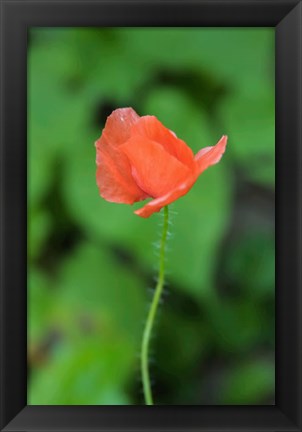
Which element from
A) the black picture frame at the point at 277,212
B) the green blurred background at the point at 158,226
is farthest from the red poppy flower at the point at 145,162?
the green blurred background at the point at 158,226

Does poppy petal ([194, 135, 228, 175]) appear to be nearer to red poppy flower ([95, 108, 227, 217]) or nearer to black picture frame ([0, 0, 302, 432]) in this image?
red poppy flower ([95, 108, 227, 217])

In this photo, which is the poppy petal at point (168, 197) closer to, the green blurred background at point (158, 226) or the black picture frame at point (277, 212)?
the black picture frame at point (277, 212)

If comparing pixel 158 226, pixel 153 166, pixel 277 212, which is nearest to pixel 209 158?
pixel 153 166

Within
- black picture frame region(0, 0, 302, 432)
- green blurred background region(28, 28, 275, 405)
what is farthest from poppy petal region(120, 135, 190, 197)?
green blurred background region(28, 28, 275, 405)

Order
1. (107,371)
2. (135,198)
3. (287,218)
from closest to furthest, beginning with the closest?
(135,198), (287,218), (107,371)

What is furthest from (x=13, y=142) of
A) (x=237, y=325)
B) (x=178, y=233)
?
(x=237, y=325)

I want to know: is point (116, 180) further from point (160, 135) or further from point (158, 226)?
point (158, 226)

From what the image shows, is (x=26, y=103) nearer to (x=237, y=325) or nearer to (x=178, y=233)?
(x=178, y=233)
